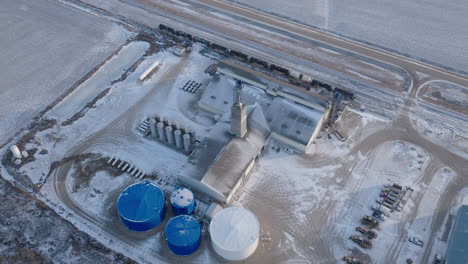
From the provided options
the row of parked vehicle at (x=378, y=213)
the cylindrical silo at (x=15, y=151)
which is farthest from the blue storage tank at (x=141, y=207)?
the row of parked vehicle at (x=378, y=213)

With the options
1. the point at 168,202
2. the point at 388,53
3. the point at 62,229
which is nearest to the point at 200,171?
the point at 168,202

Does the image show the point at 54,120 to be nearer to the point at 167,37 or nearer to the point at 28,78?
the point at 28,78

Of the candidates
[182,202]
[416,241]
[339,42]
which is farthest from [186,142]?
[339,42]

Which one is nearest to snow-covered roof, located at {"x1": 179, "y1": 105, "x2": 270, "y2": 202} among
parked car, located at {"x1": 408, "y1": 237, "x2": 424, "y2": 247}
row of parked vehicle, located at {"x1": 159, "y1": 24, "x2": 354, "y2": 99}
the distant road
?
row of parked vehicle, located at {"x1": 159, "y1": 24, "x2": 354, "y2": 99}

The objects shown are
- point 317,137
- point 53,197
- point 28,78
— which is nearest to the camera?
point 53,197

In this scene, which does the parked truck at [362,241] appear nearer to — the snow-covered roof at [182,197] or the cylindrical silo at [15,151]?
the snow-covered roof at [182,197]

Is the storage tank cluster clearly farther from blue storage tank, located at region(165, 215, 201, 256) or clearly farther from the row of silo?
blue storage tank, located at region(165, 215, 201, 256)

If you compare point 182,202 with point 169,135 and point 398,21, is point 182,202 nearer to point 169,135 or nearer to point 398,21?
point 169,135
